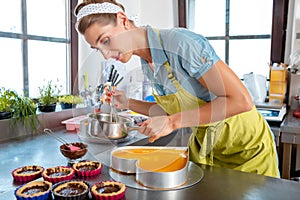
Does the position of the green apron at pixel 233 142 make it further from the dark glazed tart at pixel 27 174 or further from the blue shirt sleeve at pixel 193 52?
the dark glazed tart at pixel 27 174

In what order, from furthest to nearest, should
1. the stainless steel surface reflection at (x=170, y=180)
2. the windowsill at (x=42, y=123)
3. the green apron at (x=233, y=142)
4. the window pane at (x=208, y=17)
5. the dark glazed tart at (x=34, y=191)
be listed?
1. the window pane at (x=208, y=17)
2. the windowsill at (x=42, y=123)
3. the green apron at (x=233, y=142)
4. the stainless steel surface reflection at (x=170, y=180)
5. the dark glazed tart at (x=34, y=191)

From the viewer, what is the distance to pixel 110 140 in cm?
121

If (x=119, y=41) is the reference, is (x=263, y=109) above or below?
below

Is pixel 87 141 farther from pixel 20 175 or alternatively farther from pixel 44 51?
pixel 44 51

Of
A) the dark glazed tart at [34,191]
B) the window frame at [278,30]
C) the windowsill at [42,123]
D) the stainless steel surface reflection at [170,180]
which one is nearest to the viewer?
the dark glazed tart at [34,191]

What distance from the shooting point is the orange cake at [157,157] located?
0.86 m

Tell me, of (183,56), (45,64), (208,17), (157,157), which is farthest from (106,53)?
(208,17)

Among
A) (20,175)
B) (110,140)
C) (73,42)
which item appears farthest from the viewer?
(73,42)

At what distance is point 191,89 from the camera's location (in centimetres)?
96

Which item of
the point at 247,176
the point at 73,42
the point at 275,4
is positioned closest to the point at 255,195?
the point at 247,176

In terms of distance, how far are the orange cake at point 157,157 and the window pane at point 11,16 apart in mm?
1203

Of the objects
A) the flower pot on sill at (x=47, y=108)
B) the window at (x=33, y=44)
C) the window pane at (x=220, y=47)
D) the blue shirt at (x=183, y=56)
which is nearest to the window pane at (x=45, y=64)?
the window at (x=33, y=44)

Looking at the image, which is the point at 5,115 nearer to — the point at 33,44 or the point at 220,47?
the point at 33,44

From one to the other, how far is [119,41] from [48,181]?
1.49ft
